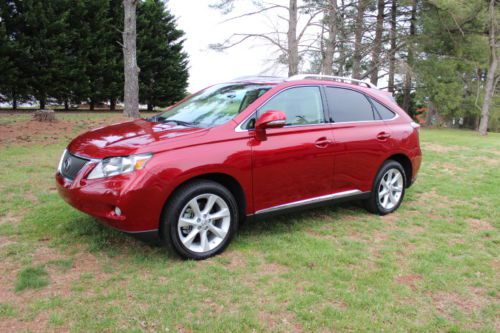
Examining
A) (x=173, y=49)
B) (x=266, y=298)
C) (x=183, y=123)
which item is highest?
(x=173, y=49)

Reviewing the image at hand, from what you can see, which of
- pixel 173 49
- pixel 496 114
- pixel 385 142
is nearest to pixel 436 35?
pixel 496 114

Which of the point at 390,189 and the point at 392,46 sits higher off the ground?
the point at 392,46

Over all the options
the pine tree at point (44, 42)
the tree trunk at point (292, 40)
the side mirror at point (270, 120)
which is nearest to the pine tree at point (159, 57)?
the pine tree at point (44, 42)

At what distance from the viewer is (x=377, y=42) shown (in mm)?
23000

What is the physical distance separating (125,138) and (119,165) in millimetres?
426

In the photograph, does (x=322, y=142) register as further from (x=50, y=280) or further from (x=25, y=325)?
(x=25, y=325)

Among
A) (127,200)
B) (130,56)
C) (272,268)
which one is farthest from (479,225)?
(130,56)

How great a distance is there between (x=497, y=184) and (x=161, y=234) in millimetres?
6348

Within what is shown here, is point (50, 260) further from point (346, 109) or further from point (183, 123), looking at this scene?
point (346, 109)

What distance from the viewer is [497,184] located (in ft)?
23.6

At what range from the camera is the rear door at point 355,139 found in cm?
462

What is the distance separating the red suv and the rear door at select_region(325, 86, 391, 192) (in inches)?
0.5

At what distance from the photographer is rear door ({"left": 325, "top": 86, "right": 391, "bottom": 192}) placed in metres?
4.62

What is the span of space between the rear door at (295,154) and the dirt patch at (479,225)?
197cm
